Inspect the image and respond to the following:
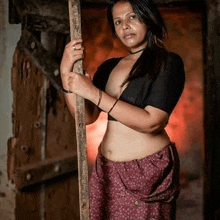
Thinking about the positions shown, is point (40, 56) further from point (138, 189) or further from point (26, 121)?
point (138, 189)

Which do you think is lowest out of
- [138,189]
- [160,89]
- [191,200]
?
[191,200]

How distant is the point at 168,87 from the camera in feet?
5.87

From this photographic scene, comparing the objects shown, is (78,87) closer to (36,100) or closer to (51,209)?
(36,100)

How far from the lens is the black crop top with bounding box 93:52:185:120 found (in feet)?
5.81

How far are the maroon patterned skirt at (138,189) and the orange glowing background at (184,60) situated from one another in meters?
1.56

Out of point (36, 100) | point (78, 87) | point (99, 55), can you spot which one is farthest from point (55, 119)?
point (99, 55)

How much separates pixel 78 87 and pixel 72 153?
933 millimetres

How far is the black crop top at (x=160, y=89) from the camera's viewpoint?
69.7 inches

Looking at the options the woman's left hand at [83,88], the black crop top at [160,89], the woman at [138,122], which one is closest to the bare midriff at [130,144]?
the woman at [138,122]

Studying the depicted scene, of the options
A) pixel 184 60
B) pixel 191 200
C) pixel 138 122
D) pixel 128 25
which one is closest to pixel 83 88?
pixel 138 122

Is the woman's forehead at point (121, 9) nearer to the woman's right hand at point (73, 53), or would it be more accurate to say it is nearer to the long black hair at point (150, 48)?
the long black hair at point (150, 48)

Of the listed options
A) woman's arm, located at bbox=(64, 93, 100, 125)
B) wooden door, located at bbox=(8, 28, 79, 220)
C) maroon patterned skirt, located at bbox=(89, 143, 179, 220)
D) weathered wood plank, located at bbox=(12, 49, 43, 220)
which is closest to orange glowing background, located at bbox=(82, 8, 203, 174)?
wooden door, located at bbox=(8, 28, 79, 220)

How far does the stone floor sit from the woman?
1.60m

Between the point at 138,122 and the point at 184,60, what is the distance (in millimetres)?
1788
